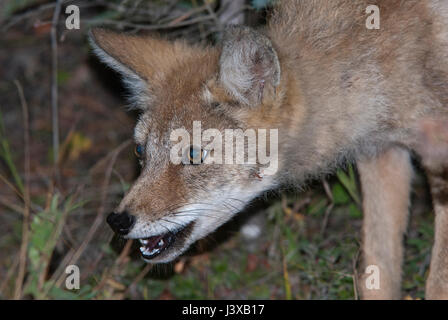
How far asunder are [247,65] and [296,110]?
1.61 feet

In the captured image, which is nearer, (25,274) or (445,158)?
(445,158)

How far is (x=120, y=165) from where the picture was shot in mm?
6047

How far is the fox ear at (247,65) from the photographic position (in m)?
3.06

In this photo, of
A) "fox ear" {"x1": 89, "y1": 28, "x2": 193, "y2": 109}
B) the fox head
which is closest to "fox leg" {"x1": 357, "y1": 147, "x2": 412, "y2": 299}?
the fox head

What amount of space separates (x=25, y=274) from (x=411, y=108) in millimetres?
3437

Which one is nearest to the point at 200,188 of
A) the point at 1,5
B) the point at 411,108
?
the point at 411,108

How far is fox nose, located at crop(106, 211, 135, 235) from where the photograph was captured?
342 cm

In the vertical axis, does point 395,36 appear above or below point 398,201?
above

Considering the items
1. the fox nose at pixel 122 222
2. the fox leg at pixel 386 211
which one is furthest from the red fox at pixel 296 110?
the fox leg at pixel 386 211

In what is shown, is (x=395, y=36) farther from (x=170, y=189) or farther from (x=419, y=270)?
(x=419, y=270)

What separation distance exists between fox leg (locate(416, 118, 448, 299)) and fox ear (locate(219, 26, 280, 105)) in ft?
3.50
